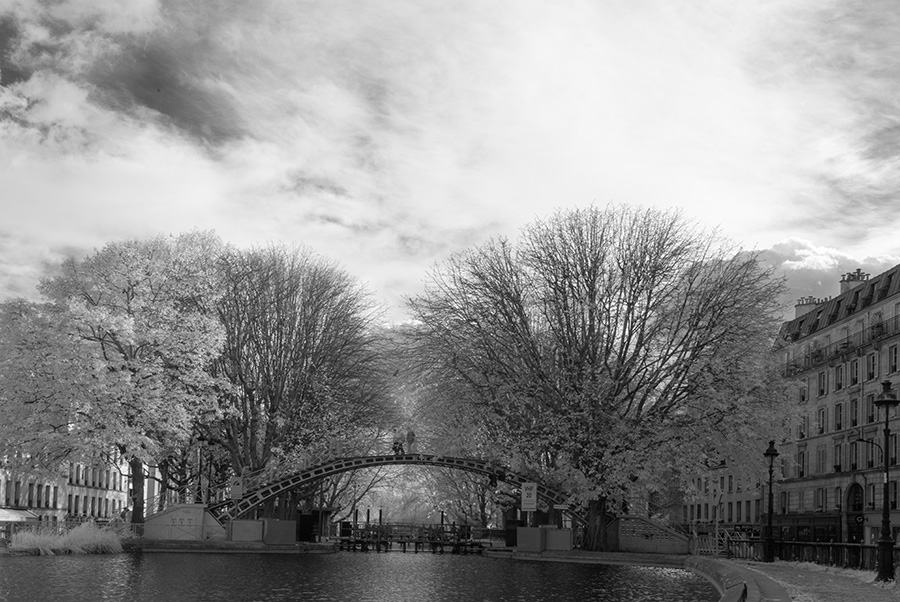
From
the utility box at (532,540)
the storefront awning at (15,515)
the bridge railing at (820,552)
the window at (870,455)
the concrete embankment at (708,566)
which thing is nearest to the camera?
the concrete embankment at (708,566)

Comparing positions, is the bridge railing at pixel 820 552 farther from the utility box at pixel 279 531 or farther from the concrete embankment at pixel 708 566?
the utility box at pixel 279 531

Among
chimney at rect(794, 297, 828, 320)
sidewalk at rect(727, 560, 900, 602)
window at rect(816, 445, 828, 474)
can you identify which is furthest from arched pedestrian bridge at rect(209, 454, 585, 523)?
chimney at rect(794, 297, 828, 320)

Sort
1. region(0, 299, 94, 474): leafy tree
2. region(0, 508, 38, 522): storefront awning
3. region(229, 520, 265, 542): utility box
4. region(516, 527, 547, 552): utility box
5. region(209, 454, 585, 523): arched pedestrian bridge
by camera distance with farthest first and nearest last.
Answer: region(0, 508, 38, 522): storefront awning, region(229, 520, 265, 542): utility box, region(209, 454, 585, 523): arched pedestrian bridge, region(516, 527, 547, 552): utility box, region(0, 299, 94, 474): leafy tree

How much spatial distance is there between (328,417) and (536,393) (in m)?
17.2

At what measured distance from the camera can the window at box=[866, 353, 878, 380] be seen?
8406cm

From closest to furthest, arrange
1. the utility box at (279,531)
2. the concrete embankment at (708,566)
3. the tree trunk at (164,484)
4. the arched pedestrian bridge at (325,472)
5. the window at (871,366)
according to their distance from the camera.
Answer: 1. the concrete embankment at (708,566)
2. the arched pedestrian bridge at (325,472)
3. the utility box at (279,531)
4. the tree trunk at (164,484)
5. the window at (871,366)

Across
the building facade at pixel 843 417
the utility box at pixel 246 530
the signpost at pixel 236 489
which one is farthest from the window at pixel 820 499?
the signpost at pixel 236 489

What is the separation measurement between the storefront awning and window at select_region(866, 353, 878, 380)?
6026 centimetres

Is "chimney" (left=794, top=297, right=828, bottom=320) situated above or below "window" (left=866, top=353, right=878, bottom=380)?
above

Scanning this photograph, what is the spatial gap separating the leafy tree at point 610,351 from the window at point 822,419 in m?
37.7

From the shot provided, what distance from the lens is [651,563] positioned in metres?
51.2

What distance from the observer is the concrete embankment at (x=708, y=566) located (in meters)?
23.2

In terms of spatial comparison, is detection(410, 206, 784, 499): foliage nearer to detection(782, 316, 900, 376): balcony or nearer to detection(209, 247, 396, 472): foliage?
detection(209, 247, 396, 472): foliage

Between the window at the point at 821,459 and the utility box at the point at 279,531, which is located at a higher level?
the window at the point at 821,459
